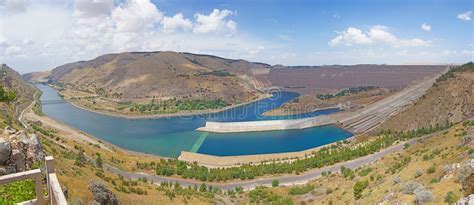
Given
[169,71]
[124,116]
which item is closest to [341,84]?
[169,71]

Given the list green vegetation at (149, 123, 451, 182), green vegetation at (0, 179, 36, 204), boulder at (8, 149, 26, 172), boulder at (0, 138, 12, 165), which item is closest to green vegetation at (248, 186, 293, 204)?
green vegetation at (149, 123, 451, 182)

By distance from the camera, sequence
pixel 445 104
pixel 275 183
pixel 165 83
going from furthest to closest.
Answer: pixel 165 83
pixel 445 104
pixel 275 183

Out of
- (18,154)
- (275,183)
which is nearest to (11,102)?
(275,183)

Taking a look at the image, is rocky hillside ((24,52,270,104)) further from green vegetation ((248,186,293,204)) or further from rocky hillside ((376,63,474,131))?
green vegetation ((248,186,293,204))

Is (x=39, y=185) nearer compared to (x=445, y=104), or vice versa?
(x=39, y=185)

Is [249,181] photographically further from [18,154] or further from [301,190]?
[18,154]

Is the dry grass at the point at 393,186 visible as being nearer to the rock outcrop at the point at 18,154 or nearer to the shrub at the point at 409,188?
the shrub at the point at 409,188

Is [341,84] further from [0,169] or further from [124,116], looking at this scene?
[0,169]
